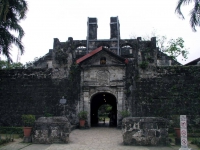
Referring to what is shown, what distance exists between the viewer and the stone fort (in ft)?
47.5

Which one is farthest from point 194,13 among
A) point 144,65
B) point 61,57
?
point 61,57

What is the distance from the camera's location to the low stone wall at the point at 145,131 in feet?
29.1

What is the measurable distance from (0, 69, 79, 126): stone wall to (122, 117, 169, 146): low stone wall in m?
6.71

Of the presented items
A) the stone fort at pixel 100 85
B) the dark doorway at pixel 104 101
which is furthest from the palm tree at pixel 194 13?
the dark doorway at pixel 104 101

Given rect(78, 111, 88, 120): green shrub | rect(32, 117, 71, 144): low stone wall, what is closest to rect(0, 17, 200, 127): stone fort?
rect(78, 111, 88, 120): green shrub

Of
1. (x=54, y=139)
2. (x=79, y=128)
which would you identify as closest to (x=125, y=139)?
(x=54, y=139)

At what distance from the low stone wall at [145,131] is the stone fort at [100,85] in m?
5.30

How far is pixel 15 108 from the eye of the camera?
15414 mm

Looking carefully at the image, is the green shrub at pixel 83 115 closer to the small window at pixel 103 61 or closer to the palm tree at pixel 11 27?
the small window at pixel 103 61

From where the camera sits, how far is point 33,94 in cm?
1555

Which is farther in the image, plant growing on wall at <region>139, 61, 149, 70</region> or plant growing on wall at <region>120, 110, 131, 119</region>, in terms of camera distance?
plant growing on wall at <region>139, 61, 149, 70</region>

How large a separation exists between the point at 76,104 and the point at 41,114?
2.67 meters

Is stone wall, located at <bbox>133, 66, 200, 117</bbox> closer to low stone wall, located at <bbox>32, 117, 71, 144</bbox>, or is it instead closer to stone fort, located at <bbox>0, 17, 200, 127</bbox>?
stone fort, located at <bbox>0, 17, 200, 127</bbox>

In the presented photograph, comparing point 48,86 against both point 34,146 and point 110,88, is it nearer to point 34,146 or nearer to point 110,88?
point 110,88
